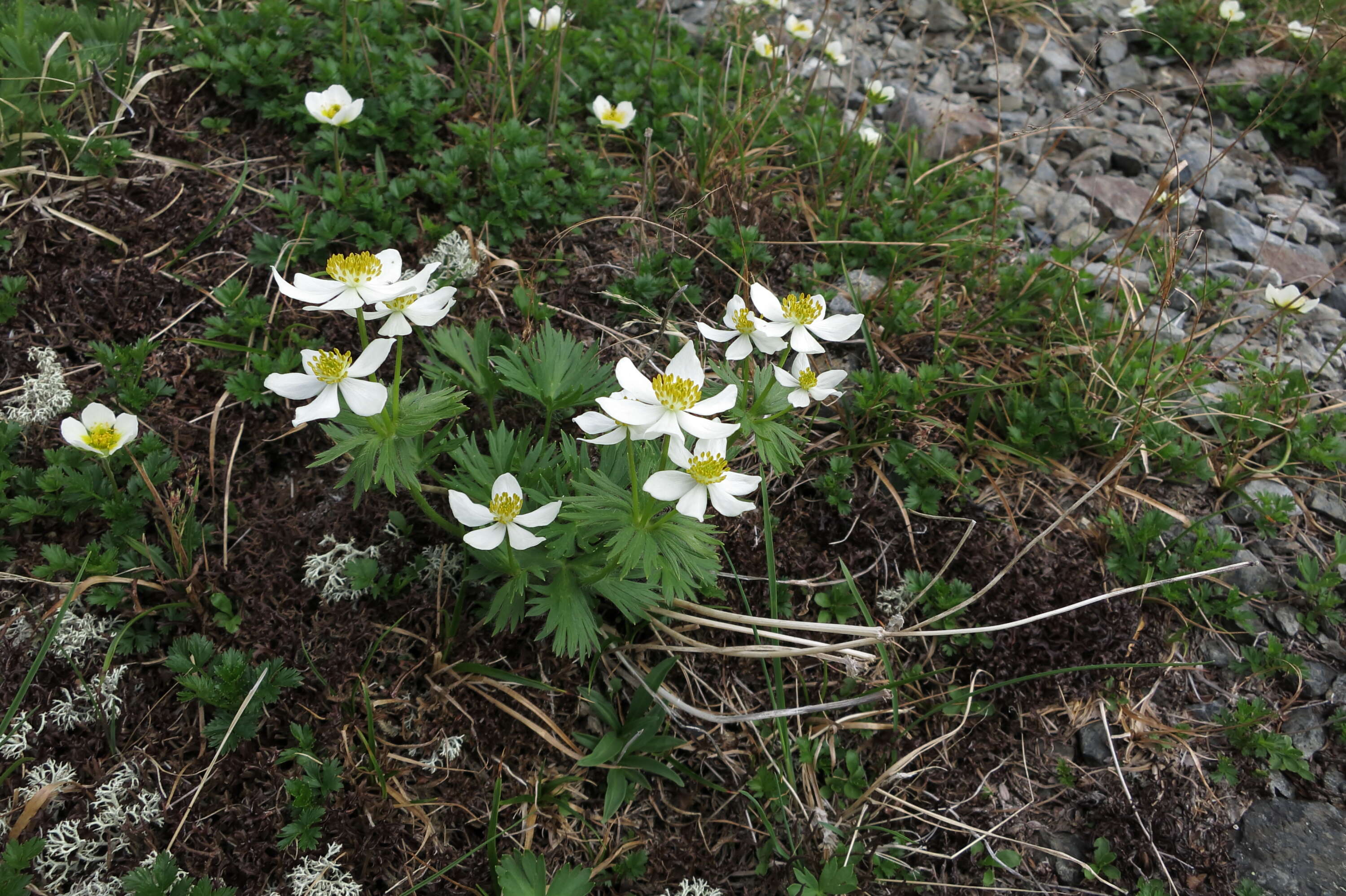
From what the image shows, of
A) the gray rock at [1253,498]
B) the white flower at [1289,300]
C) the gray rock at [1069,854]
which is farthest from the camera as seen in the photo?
the white flower at [1289,300]

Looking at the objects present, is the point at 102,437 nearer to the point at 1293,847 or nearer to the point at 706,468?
the point at 706,468

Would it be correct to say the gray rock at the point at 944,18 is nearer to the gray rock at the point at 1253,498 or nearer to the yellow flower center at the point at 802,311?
the gray rock at the point at 1253,498

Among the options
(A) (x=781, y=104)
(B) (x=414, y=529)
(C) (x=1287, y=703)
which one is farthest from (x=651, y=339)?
(C) (x=1287, y=703)

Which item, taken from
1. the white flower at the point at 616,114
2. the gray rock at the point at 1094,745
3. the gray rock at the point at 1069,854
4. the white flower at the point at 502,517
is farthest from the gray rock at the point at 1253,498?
the white flower at the point at 616,114

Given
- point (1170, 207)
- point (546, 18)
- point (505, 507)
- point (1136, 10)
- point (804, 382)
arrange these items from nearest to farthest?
point (505, 507)
point (804, 382)
point (1170, 207)
point (546, 18)
point (1136, 10)

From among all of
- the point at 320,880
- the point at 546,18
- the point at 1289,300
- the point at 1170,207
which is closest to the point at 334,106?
the point at 546,18

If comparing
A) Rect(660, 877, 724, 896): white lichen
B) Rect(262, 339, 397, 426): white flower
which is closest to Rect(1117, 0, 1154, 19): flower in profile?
Rect(262, 339, 397, 426): white flower
